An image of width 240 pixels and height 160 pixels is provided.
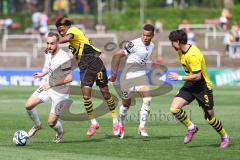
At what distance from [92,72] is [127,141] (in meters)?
1.99

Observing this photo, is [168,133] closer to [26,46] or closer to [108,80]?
[108,80]

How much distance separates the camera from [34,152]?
1473 centimetres

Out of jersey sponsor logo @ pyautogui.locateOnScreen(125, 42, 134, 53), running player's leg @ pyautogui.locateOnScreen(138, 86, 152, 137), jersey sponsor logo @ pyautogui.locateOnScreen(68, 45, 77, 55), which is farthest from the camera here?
jersey sponsor logo @ pyautogui.locateOnScreen(125, 42, 134, 53)

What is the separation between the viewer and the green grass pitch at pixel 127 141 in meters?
14.4

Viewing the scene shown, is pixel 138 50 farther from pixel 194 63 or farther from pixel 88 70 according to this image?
pixel 194 63

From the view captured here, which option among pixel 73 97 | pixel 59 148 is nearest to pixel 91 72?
pixel 59 148

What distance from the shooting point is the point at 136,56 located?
18172mm

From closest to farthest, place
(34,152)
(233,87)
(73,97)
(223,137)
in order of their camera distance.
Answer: (34,152)
(223,137)
(73,97)
(233,87)

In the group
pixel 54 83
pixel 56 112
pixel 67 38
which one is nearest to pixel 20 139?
pixel 56 112

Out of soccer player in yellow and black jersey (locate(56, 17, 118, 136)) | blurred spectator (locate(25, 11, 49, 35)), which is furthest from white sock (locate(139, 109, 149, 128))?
blurred spectator (locate(25, 11, 49, 35))

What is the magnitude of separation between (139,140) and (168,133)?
1.60 meters

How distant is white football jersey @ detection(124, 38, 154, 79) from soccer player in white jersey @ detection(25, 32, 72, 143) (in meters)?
2.03

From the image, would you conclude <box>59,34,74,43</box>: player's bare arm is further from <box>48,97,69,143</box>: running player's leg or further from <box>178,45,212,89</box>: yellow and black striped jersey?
<box>178,45,212,89</box>: yellow and black striped jersey

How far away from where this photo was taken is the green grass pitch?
14.4 metres
